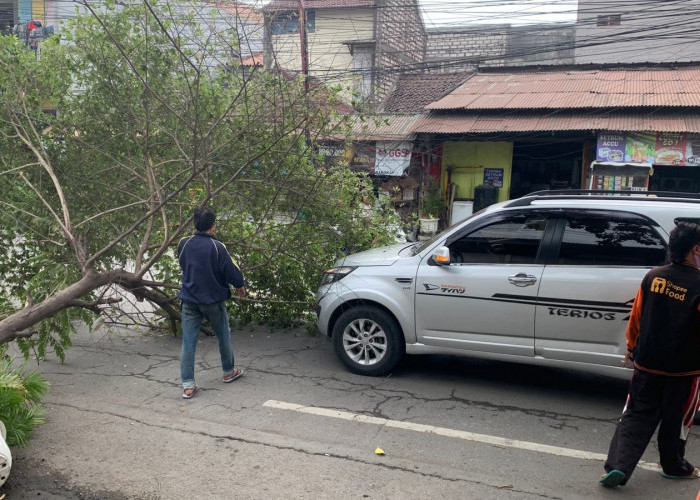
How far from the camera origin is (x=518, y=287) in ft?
16.3

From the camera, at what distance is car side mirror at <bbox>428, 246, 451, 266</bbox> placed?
5191 mm

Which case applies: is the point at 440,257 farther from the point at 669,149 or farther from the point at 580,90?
the point at 580,90

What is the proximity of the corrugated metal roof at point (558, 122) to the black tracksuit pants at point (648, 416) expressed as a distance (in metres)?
10.3

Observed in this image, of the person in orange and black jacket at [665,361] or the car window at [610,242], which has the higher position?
the car window at [610,242]

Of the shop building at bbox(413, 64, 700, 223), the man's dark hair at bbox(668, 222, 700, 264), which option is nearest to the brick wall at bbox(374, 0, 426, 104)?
the shop building at bbox(413, 64, 700, 223)

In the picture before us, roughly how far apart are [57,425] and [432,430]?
114 inches

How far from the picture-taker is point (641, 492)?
11.8ft

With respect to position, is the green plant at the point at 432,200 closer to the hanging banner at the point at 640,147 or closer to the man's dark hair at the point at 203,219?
the hanging banner at the point at 640,147

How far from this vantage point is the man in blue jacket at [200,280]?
504 centimetres

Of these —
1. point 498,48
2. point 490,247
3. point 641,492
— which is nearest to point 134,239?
point 490,247

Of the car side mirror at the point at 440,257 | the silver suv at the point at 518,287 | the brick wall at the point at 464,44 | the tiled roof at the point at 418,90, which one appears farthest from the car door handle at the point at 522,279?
the brick wall at the point at 464,44

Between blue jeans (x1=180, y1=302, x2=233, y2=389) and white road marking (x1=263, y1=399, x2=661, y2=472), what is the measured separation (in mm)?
722

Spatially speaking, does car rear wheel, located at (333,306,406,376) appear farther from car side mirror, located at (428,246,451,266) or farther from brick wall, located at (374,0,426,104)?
brick wall, located at (374,0,426,104)

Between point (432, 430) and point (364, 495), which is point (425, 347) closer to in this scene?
point (432, 430)
